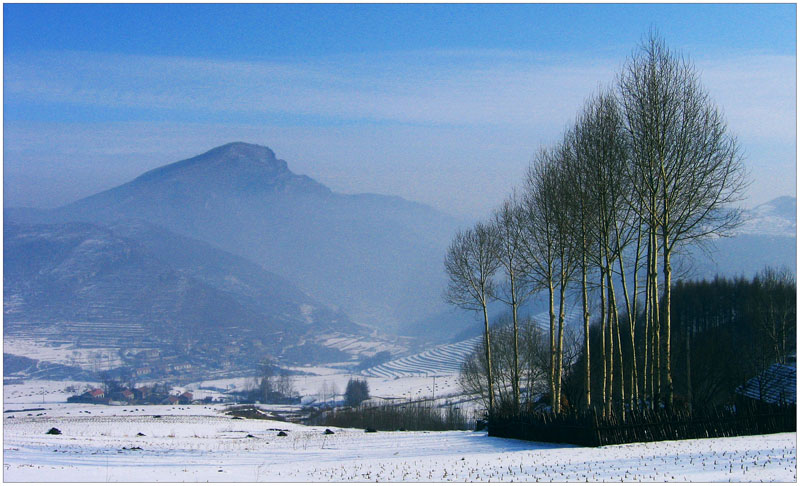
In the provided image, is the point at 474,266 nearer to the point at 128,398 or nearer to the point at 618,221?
the point at 618,221

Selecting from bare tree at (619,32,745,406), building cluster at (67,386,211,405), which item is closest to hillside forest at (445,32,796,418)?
bare tree at (619,32,745,406)

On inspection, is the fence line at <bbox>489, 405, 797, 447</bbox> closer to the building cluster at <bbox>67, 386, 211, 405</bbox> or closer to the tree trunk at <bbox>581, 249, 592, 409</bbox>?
the tree trunk at <bbox>581, 249, 592, 409</bbox>

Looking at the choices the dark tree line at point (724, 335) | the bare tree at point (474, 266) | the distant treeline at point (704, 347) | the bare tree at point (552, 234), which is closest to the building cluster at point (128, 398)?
the distant treeline at point (704, 347)

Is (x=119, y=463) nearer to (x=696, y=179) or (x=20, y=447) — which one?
(x=20, y=447)

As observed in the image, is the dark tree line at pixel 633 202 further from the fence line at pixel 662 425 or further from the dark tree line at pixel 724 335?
the dark tree line at pixel 724 335

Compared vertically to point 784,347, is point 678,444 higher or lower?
lower

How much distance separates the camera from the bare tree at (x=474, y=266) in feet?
126

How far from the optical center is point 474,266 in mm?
39062

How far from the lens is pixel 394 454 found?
2538 cm

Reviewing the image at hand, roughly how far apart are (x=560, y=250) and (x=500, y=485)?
16.3m

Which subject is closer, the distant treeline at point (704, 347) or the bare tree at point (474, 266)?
the bare tree at point (474, 266)

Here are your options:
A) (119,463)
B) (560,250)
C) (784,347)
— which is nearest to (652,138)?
(560,250)

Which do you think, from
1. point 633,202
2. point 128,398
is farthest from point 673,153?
point 128,398

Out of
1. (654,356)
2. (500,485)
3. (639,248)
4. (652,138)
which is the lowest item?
(500,485)
